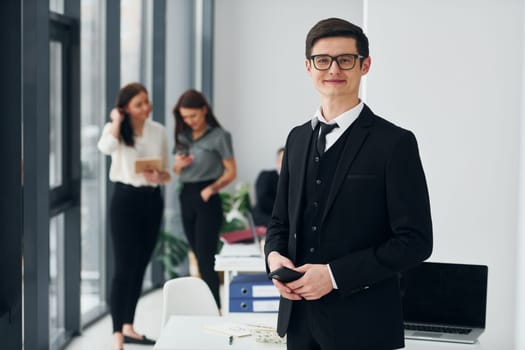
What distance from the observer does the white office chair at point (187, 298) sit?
12.0 feet

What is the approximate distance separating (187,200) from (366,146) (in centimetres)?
372

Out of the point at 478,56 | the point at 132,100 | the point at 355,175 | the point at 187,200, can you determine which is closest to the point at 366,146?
the point at 355,175

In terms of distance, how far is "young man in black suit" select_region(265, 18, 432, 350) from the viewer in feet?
7.01

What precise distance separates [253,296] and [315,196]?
1653mm

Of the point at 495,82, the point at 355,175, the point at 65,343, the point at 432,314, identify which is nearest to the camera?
the point at 355,175

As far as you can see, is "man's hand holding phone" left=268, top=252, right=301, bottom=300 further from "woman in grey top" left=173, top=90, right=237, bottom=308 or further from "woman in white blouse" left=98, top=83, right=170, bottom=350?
"woman in grey top" left=173, top=90, right=237, bottom=308

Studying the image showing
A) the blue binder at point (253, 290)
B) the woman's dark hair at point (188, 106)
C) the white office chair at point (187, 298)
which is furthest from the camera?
the woman's dark hair at point (188, 106)

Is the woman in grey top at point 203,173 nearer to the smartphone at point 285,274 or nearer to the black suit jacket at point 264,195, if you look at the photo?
the black suit jacket at point 264,195

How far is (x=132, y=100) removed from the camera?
17.0 feet

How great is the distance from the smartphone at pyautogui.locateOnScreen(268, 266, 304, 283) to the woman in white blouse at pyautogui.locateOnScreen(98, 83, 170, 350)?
10.2ft

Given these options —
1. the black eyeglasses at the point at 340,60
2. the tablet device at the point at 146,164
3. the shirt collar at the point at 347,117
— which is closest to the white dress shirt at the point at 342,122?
the shirt collar at the point at 347,117

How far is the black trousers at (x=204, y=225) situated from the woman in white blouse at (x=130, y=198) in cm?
43

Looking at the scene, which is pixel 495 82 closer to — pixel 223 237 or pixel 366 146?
pixel 366 146

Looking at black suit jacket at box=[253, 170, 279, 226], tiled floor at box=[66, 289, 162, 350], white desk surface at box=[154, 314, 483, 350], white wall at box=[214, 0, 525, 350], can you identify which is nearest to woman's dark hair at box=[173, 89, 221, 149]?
tiled floor at box=[66, 289, 162, 350]
